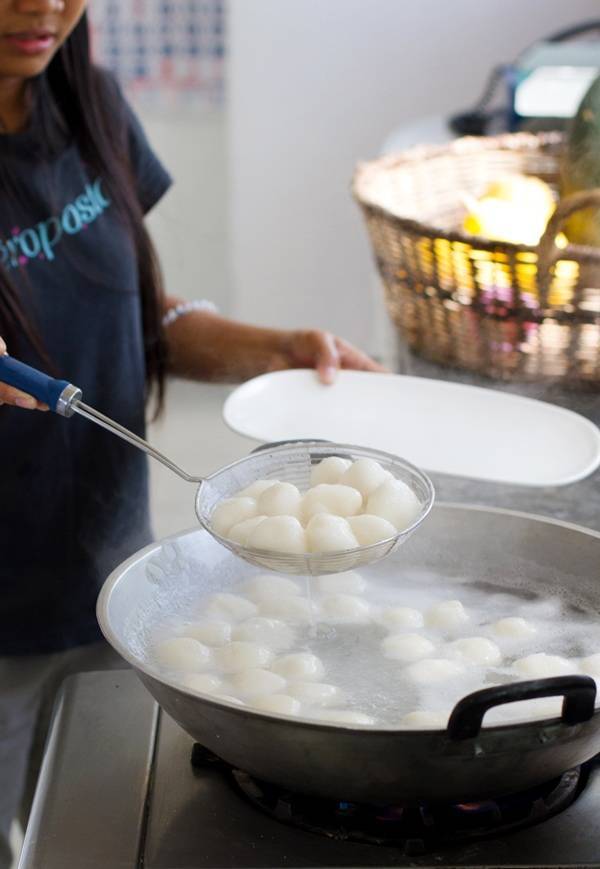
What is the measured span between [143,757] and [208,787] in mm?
76

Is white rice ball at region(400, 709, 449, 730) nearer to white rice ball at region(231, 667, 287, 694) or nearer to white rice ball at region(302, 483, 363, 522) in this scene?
white rice ball at region(231, 667, 287, 694)

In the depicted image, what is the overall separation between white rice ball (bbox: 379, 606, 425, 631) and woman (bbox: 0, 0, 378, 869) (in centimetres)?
44

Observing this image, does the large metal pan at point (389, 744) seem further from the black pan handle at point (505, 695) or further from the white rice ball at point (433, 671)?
the white rice ball at point (433, 671)

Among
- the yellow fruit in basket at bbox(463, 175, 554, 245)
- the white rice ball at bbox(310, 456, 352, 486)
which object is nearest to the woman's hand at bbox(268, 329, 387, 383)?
the yellow fruit in basket at bbox(463, 175, 554, 245)

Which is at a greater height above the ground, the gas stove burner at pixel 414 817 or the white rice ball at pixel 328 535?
the white rice ball at pixel 328 535

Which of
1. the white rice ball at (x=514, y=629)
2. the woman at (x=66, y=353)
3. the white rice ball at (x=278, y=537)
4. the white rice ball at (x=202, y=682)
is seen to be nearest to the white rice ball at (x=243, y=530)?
the white rice ball at (x=278, y=537)

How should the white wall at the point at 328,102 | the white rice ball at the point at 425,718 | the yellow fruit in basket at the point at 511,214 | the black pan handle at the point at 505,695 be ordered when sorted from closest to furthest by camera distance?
the black pan handle at the point at 505,695
the white rice ball at the point at 425,718
the yellow fruit in basket at the point at 511,214
the white wall at the point at 328,102

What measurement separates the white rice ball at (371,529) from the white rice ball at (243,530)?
→ 0.26 ft

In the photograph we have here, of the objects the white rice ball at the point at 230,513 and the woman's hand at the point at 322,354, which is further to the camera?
the woman's hand at the point at 322,354

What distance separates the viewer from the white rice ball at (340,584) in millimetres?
1094

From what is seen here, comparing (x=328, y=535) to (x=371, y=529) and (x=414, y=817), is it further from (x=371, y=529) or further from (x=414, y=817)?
(x=414, y=817)

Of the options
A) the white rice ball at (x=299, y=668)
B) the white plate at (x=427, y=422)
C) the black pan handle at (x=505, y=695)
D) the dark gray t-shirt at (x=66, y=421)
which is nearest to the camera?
the black pan handle at (x=505, y=695)

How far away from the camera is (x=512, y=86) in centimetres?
237

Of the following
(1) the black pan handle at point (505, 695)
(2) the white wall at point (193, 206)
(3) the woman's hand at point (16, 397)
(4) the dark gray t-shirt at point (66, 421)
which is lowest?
(2) the white wall at point (193, 206)
